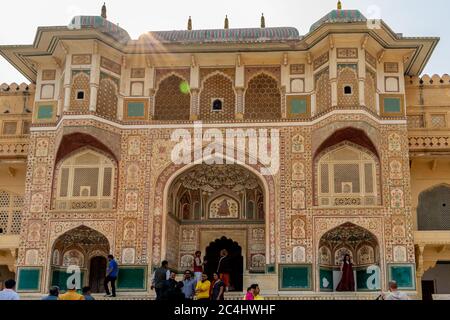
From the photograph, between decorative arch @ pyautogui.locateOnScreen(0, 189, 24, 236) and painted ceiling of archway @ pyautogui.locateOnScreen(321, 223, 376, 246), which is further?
decorative arch @ pyautogui.locateOnScreen(0, 189, 24, 236)

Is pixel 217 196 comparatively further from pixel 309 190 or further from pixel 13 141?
pixel 13 141

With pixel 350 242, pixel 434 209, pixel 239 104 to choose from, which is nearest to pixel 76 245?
pixel 239 104

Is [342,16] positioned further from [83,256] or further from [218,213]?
[83,256]

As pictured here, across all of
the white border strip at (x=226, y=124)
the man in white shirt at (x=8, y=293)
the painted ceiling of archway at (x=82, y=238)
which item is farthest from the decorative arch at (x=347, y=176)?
the man in white shirt at (x=8, y=293)

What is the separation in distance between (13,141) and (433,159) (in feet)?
41.8

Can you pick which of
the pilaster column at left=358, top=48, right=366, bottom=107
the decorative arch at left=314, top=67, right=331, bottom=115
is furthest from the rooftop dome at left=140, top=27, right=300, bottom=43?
the pilaster column at left=358, top=48, right=366, bottom=107

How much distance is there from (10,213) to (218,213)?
6.38 metres

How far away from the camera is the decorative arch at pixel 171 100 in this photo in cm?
2055

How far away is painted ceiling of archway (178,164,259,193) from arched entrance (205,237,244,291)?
1626 millimetres

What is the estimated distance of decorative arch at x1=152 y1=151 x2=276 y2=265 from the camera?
1888 cm

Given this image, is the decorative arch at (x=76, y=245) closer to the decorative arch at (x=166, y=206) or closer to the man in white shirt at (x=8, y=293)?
Answer: the decorative arch at (x=166, y=206)

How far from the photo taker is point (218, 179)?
69.9ft

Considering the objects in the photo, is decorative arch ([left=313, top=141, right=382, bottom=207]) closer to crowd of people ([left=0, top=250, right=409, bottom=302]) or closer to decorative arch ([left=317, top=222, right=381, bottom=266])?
decorative arch ([left=317, top=222, right=381, bottom=266])
